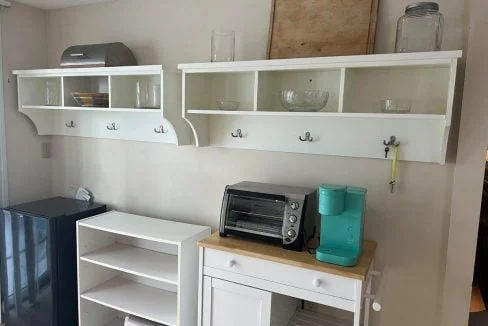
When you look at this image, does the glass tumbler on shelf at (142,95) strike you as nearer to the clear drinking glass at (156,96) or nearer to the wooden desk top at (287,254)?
the clear drinking glass at (156,96)

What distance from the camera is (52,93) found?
9.08 feet

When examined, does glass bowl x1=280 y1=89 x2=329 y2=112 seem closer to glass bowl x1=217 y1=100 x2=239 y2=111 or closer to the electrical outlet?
glass bowl x1=217 y1=100 x2=239 y2=111

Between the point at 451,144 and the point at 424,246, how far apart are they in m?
0.54

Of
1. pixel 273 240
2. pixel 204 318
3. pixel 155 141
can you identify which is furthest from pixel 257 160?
pixel 204 318

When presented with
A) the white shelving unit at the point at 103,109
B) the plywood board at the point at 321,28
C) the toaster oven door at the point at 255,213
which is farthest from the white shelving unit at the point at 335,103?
the toaster oven door at the point at 255,213

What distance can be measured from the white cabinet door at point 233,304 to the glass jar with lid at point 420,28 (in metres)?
1.37

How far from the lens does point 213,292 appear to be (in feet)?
6.07

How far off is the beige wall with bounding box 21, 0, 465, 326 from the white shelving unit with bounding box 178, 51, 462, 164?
0.33ft

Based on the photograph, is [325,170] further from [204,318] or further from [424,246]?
[204,318]

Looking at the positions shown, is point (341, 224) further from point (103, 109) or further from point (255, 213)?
point (103, 109)

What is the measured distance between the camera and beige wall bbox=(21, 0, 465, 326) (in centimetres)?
181

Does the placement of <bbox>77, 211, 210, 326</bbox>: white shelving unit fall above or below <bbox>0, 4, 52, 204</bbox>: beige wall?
below

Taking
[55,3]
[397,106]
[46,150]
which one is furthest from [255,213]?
[55,3]

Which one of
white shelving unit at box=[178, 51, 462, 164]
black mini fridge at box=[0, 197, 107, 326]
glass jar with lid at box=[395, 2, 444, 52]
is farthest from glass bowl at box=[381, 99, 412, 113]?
black mini fridge at box=[0, 197, 107, 326]
